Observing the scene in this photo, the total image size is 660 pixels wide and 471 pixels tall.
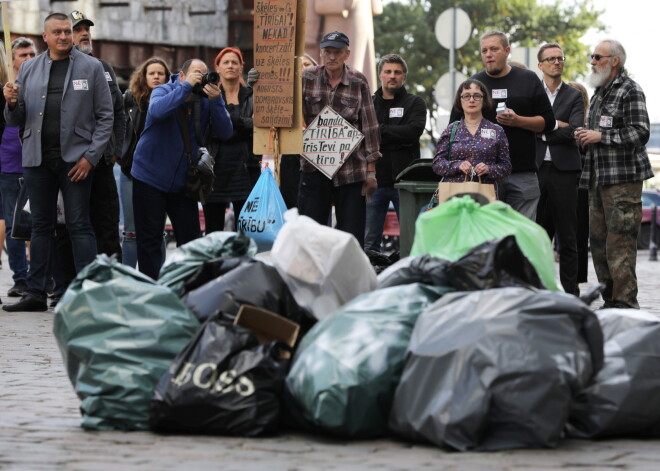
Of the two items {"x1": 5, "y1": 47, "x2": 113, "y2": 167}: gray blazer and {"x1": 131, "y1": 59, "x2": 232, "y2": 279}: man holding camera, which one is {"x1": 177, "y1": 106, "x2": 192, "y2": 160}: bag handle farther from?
{"x1": 5, "y1": 47, "x2": 113, "y2": 167}: gray blazer

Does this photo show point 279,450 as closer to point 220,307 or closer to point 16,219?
point 220,307

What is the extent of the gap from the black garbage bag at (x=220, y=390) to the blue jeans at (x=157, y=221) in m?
4.52

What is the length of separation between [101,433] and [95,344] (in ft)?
1.16

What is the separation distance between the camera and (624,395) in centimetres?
529

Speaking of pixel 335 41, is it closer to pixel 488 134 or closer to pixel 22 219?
pixel 488 134

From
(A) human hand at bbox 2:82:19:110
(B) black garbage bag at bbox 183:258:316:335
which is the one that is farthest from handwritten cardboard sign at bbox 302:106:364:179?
(B) black garbage bag at bbox 183:258:316:335

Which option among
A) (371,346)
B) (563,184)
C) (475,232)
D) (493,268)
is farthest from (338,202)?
(371,346)

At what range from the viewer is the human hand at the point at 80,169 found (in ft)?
31.9

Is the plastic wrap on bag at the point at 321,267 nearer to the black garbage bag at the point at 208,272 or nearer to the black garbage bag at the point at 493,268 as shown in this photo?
the black garbage bag at the point at 208,272

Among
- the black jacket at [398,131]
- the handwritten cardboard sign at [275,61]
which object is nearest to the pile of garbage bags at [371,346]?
the handwritten cardboard sign at [275,61]

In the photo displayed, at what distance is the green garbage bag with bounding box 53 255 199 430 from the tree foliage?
43.5 meters

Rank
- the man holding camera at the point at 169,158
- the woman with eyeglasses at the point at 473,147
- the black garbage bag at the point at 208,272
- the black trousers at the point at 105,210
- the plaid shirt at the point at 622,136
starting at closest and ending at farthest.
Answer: the black garbage bag at the point at 208,272
the woman with eyeglasses at the point at 473,147
the man holding camera at the point at 169,158
the plaid shirt at the point at 622,136
the black trousers at the point at 105,210

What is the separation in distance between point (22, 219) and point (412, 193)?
297 centimetres

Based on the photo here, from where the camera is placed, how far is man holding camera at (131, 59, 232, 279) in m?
9.54
